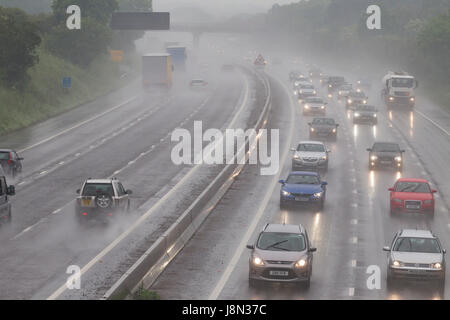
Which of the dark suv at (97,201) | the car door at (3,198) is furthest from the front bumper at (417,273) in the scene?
the car door at (3,198)

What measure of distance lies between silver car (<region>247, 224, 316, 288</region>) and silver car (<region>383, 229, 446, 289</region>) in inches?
92.9

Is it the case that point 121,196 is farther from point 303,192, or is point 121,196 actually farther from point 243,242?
point 303,192

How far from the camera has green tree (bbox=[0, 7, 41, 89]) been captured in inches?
2904

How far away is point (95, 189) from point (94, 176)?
1304cm

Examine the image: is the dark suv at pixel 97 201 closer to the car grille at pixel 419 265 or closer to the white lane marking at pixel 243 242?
the white lane marking at pixel 243 242

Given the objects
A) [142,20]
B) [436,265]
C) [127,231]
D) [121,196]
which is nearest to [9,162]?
[121,196]

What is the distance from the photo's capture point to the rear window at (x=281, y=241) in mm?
25484

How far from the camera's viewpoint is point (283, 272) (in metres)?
24.7

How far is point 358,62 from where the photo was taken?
181375 millimetres

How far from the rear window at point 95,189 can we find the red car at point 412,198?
464 inches

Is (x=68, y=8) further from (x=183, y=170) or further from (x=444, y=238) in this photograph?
(x=444, y=238)

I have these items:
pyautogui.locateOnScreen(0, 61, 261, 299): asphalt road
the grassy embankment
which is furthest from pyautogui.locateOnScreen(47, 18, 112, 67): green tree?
pyautogui.locateOnScreen(0, 61, 261, 299): asphalt road

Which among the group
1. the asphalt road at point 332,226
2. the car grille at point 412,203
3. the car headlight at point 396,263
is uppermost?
the car headlight at point 396,263

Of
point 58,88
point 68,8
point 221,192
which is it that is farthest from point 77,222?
point 68,8
